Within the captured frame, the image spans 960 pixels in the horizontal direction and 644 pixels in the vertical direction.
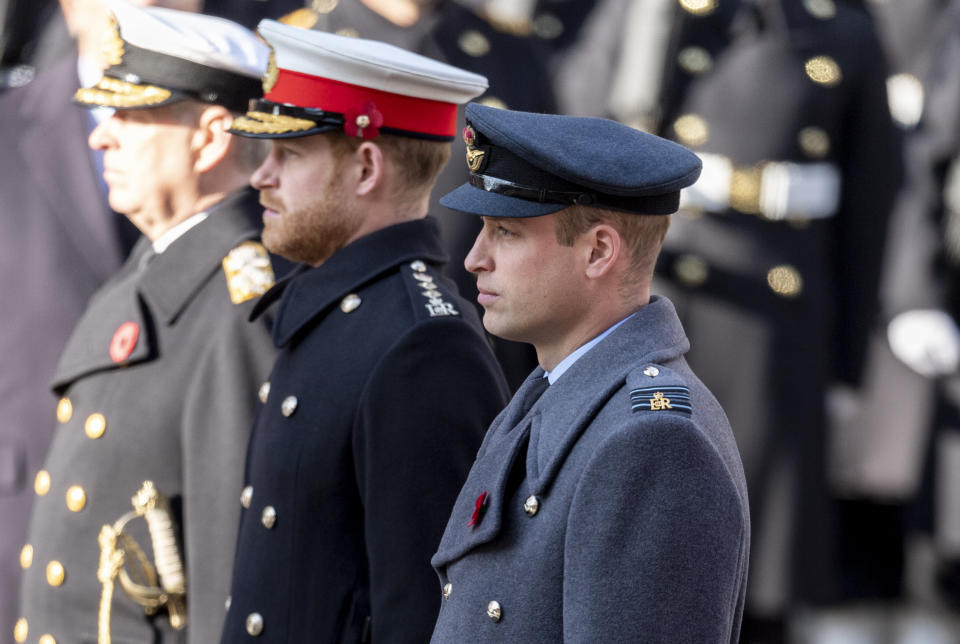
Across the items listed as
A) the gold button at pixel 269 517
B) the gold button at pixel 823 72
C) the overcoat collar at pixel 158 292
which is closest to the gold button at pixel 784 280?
the gold button at pixel 823 72

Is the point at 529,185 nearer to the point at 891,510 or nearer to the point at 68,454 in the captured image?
the point at 68,454

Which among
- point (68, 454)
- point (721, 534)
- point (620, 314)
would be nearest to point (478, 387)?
point (620, 314)

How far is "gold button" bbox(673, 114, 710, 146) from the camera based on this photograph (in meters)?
4.91

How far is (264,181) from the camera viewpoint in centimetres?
307

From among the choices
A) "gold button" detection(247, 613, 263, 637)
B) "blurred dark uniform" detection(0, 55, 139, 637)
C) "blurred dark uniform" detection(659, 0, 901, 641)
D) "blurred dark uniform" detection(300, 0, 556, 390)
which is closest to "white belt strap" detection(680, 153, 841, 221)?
"blurred dark uniform" detection(659, 0, 901, 641)

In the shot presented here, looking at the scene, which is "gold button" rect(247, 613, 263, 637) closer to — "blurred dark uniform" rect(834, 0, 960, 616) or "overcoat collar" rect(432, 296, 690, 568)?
"overcoat collar" rect(432, 296, 690, 568)

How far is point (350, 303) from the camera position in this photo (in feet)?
9.69

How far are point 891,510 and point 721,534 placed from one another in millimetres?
3929

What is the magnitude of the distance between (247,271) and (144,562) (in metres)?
0.65

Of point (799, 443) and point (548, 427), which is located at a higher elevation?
point (548, 427)

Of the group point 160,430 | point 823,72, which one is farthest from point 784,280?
point 160,430

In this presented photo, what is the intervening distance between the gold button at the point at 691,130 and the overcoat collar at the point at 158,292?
179 centimetres

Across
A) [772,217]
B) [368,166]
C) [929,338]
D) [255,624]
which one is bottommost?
[929,338]

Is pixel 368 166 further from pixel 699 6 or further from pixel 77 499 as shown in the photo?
pixel 699 6
